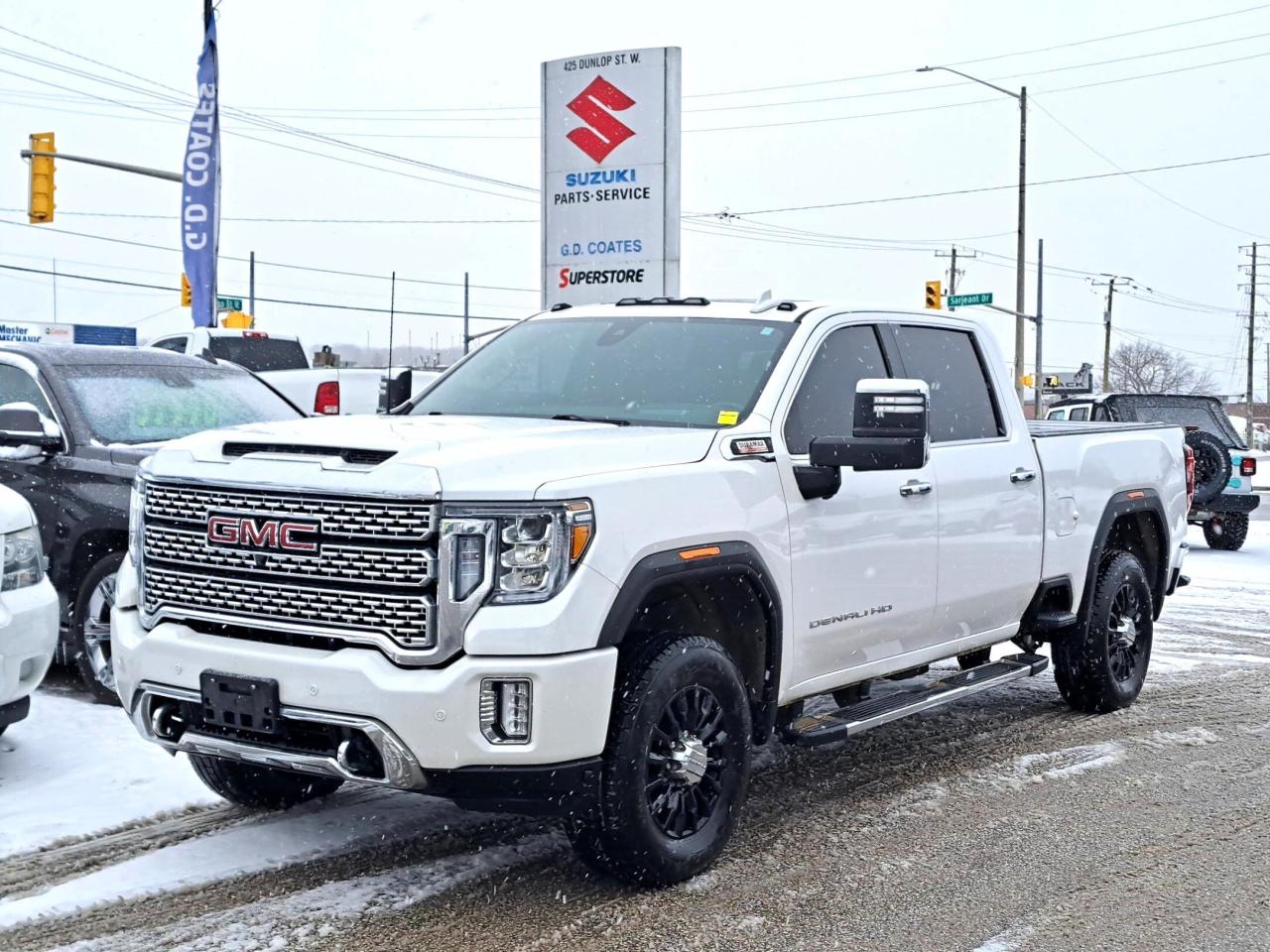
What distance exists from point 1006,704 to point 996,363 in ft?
6.98

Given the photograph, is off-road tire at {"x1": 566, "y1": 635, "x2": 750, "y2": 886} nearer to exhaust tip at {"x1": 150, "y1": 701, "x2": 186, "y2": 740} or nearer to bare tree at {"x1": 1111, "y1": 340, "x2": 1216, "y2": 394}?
exhaust tip at {"x1": 150, "y1": 701, "x2": 186, "y2": 740}

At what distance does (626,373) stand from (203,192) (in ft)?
61.2

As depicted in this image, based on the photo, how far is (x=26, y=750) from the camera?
6.27 m

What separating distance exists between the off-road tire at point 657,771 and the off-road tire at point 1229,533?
44.6 ft

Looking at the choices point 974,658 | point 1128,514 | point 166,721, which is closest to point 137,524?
point 166,721

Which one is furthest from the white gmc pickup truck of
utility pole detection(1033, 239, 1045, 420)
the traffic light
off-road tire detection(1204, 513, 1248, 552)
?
utility pole detection(1033, 239, 1045, 420)

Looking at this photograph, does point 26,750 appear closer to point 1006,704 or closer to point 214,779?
point 214,779

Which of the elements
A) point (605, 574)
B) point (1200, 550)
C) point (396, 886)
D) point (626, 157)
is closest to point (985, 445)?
point (605, 574)

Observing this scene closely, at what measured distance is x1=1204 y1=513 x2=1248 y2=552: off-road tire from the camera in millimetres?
17000

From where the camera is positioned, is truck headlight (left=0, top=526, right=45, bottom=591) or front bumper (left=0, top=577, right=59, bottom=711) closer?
front bumper (left=0, top=577, right=59, bottom=711)

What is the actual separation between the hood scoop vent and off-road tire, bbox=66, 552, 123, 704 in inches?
99.7

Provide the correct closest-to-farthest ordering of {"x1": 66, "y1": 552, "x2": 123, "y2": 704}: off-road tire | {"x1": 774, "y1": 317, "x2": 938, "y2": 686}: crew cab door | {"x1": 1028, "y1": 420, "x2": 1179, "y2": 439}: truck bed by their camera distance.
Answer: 1. {"x1": 774, "y1": 317, "x2": 938, "y2": 686}: crew cab door
2. {"x1": 66, "y1": 552, "x2": 123, "y2": 704}: off-road tire
3. {"x1": 1028, "y1": 420, "x2": 1179, "y2": 439}: truck bed

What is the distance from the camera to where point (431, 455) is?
4320mm

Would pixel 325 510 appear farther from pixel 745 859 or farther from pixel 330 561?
pixel 745 859
